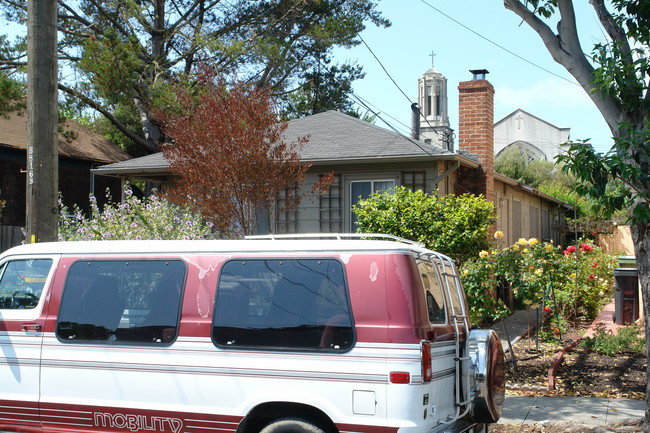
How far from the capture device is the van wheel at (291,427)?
5184 millimetres

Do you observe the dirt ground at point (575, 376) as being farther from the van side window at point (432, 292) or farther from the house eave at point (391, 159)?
the house eave at point (391, 159)

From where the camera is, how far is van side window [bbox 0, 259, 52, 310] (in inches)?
247

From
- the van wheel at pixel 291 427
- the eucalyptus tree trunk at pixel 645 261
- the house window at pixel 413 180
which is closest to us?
the van wheel at pixel 291 427

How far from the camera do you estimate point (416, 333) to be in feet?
16.4

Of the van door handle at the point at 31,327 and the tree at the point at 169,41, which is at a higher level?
the tree at the point at 169,41

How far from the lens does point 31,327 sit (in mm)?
6145

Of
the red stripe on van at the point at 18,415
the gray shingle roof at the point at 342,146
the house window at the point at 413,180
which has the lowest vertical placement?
the red stripe on van at the point at 18,415

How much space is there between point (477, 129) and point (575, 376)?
753 centimetres

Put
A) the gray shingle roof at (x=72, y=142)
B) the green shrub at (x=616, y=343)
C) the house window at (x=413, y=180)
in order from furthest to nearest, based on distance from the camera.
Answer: the gray shingle roof at (x=72, y=142) → the house window at (x=413, y=180) → the green shrub at (x=616, y=343)

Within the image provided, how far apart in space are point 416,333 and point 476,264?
20.0 feet

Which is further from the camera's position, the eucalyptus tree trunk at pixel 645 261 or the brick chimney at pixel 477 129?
the brick chimney at pixel 477 129

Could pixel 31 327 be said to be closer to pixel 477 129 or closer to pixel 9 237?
pixel 477 129

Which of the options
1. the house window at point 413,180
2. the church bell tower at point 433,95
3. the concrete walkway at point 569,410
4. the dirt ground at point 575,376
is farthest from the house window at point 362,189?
the church bell tower at point 433,95

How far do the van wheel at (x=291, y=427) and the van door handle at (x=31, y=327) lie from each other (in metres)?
2.22
